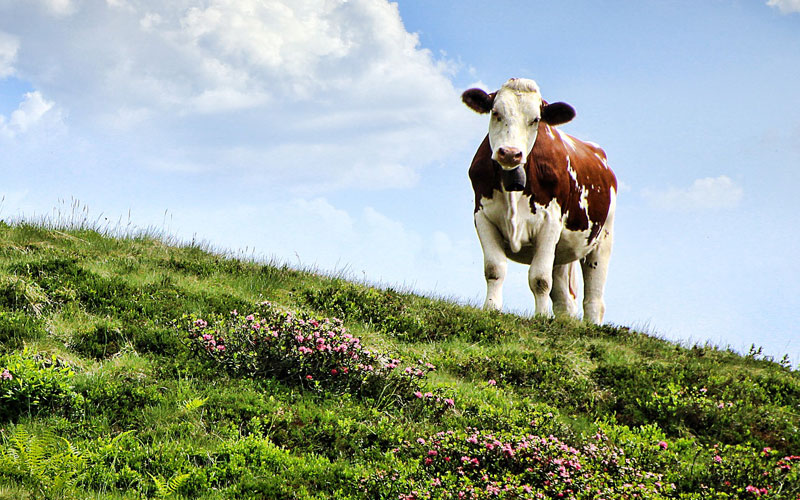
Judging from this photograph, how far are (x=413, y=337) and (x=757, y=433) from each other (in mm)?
4457

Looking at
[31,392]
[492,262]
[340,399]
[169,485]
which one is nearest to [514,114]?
[492,262]

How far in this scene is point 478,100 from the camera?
43.4 feet

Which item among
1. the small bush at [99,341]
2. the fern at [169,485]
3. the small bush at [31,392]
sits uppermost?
the small bush at [99,341]

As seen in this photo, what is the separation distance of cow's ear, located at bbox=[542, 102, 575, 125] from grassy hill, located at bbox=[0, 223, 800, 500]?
11.9ft

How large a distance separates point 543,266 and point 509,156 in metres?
Answer: 2.23

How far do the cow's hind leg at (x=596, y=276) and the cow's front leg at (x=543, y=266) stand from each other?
10.8ft

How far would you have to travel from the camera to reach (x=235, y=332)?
8.86 metres

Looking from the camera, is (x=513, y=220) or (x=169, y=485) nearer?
(x=169, y=485)

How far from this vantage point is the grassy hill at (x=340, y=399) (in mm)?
6531

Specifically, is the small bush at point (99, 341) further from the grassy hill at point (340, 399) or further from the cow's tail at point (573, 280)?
the cow's tail at point (573, 280)

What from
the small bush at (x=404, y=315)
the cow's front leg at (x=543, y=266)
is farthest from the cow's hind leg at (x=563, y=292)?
the small bush at (x=404, y=315)

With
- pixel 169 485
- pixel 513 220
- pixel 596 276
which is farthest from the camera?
pixel 596 276

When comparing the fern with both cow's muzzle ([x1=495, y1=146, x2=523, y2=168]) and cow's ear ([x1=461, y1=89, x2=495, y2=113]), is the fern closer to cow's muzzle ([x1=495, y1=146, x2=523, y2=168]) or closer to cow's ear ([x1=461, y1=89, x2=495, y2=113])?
cow's muzzle ([x1=495, y1=146, x2=523, y2=168])

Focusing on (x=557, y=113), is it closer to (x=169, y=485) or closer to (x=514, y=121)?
(x=514, y=121)
